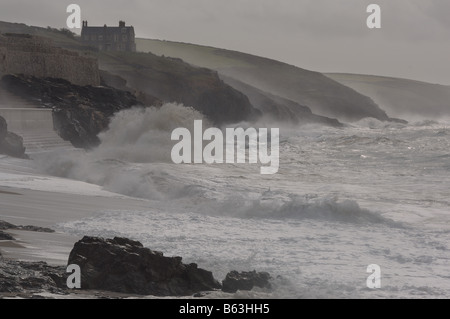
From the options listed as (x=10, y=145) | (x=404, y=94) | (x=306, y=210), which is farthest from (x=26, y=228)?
(x=404, y=94)

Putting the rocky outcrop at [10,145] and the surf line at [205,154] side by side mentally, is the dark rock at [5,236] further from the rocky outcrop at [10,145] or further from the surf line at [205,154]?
the rocky outcrop at [10,145]

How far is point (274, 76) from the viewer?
5315 inches

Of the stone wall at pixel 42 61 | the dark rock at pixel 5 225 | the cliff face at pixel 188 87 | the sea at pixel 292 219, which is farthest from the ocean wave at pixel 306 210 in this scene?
the cliff face at pixel 188 87

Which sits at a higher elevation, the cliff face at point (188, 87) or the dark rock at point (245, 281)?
the cliff face at point (188, 87)

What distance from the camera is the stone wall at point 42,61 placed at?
4338 centimetres

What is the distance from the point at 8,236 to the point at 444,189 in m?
13.4

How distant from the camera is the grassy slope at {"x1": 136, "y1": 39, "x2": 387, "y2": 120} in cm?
12419

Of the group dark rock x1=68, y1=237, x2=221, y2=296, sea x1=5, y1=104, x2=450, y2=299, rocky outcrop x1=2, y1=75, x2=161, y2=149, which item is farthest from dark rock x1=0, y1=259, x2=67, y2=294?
rocky outcrop x1=2, y1=75, x2=161, y2=149

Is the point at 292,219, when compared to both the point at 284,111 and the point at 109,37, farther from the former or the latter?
the point at 109,37

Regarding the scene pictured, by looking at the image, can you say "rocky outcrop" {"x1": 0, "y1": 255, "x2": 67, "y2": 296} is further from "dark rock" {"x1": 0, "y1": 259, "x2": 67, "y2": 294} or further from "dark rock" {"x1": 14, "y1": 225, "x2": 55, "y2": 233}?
"dark rock" {"x1": 14, "y1": 225, "x2": 55, "y2": 233}

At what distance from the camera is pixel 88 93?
4506cm

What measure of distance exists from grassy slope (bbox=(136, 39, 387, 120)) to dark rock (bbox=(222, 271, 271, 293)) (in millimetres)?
110032

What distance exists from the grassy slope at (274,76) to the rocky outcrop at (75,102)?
7619cm

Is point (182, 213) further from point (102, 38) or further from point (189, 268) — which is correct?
point (102, 38)
